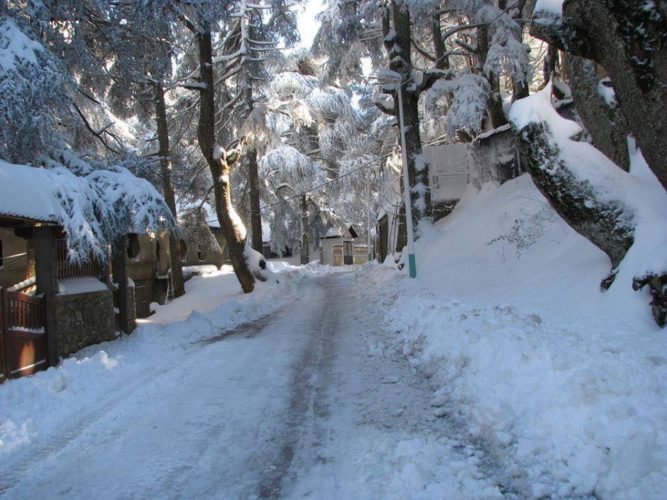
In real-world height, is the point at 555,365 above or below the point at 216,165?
below

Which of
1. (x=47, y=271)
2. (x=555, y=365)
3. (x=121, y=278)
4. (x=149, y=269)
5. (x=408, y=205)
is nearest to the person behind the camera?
(x=555, y=365)

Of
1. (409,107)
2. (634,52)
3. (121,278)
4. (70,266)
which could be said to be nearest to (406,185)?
(409,107)

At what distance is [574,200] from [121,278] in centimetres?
941

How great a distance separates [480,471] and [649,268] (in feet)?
10.2

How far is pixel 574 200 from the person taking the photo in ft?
21.4

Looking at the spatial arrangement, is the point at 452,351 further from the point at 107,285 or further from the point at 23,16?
the point at 23,16

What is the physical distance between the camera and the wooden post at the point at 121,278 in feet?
35.7

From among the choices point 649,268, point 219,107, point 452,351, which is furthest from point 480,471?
point 219,107

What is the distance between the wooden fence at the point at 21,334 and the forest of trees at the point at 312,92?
265cm

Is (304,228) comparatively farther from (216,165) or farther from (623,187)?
(623,187)

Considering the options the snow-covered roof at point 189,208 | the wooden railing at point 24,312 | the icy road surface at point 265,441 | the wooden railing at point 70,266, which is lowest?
the icy road surface at point 265,441

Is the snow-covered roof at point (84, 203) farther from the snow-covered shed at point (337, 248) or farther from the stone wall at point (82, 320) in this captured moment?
the snow-covered shed at point (337, 248)

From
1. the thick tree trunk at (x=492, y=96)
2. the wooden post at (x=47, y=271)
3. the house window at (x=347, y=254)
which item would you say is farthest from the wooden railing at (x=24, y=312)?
the house window at (x=347, y=254)

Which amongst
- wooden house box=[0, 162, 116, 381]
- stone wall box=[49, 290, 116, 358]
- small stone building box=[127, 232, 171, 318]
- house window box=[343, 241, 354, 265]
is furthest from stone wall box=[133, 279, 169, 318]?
house window box=[343, 241, 354, 265]
